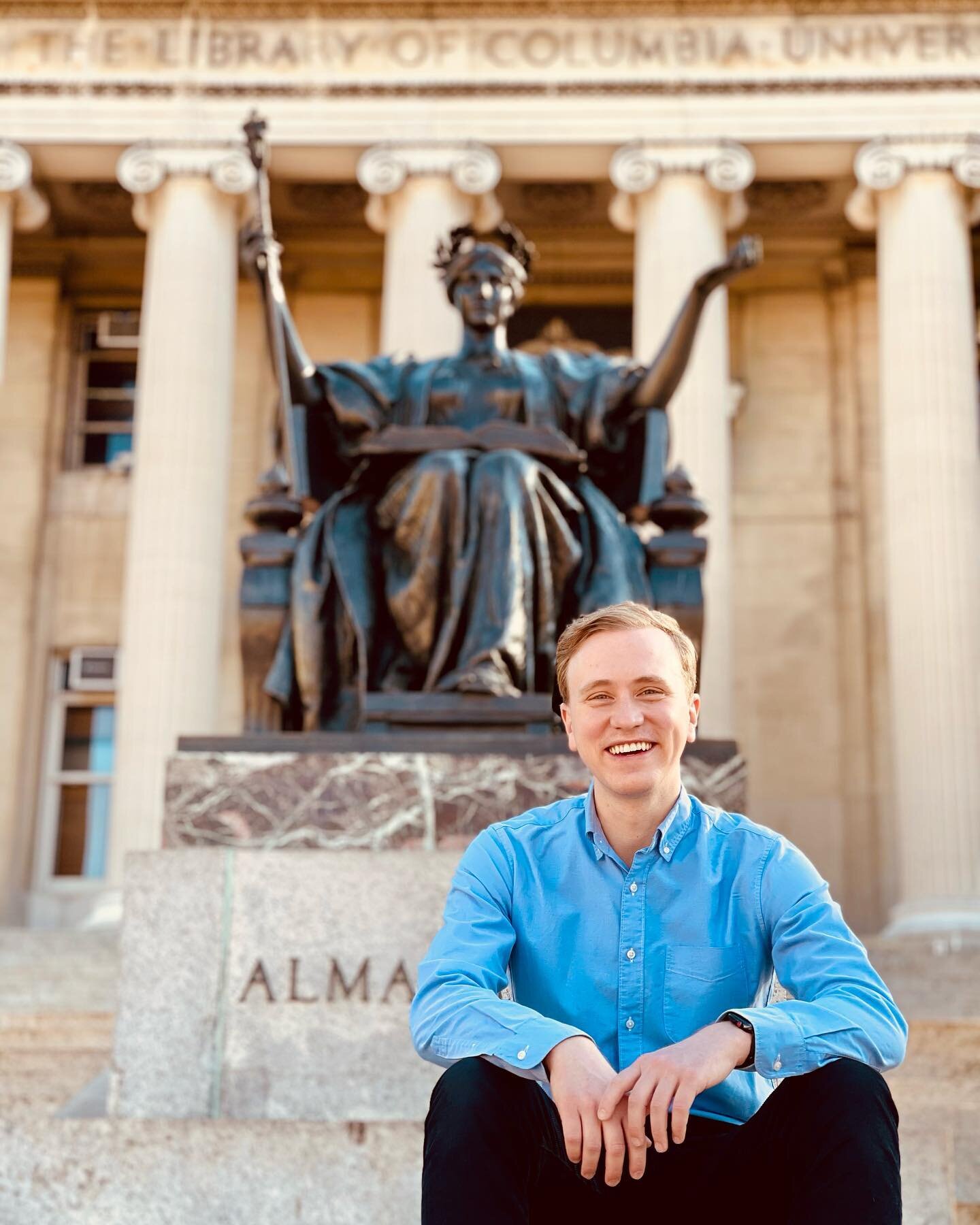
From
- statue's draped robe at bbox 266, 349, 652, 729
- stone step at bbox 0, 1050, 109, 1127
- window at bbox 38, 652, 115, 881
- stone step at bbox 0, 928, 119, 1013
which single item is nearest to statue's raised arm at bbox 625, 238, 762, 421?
statue's draped robe at bbox 266, 349, 652, 729

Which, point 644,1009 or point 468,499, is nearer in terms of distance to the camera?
point 644,1009

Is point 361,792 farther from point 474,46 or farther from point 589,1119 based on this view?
point 474,46

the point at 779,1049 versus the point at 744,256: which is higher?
the point at 744,256

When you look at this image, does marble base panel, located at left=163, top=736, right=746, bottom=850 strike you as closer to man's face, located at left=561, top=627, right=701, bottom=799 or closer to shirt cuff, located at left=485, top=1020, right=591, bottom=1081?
man's face, located at left=561, top=627, right=701, bottom=799

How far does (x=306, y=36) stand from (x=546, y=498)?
1651cm

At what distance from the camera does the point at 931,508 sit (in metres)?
20.2

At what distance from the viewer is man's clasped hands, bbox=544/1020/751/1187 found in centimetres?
266

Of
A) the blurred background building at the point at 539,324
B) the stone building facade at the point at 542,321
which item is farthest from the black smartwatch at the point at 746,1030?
the stone building facade at the point at 542,321

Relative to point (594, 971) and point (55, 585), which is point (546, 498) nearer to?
point (594, 971)

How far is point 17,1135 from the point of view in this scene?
4.51m

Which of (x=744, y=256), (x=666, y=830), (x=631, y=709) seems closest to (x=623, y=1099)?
(x=666, y=830)

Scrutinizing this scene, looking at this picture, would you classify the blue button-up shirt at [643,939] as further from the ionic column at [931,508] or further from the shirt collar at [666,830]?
the ionic column at [931,508]

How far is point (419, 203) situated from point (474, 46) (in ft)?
7.10

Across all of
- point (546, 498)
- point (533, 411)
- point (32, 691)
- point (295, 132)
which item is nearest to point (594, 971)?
point (546, 498)
